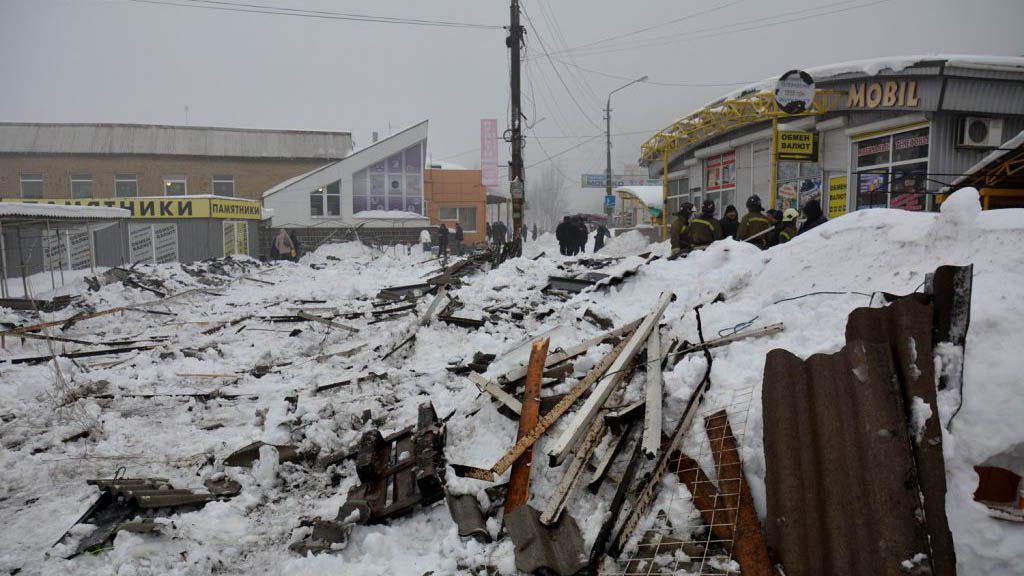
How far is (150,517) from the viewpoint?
3760mm

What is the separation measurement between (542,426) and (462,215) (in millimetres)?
35537

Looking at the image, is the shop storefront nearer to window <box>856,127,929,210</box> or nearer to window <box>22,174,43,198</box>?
window <box>856,127,929,210</box>

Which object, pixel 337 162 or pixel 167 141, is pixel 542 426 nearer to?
pixel 337 162

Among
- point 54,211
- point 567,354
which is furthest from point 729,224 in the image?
point 54,211

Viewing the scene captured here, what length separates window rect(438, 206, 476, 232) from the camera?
38.6 metres

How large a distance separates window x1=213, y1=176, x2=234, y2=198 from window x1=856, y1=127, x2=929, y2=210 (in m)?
38.1

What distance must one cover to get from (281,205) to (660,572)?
32.2 meters


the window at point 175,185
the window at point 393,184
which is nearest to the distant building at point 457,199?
the window at point 393,184

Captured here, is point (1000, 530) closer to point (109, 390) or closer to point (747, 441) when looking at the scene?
point (747, 441)

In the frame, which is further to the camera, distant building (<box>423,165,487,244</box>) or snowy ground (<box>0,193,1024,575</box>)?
distant building (<box>423,165,487,244</box>)

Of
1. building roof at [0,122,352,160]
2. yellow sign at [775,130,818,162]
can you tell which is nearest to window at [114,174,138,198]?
building roof at [0,122,352,160]

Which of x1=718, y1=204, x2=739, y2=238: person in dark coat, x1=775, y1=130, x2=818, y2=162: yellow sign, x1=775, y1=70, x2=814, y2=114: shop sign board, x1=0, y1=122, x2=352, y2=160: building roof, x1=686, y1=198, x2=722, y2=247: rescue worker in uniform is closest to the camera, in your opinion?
x1=686, y1=198, x2=722, y2=247: rescue worker in uniform

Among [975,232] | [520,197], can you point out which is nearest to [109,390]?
[975,232]

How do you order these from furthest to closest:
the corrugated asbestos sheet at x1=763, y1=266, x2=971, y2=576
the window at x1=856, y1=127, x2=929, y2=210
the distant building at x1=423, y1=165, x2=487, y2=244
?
the distant building at x1=423, y1=165, x2=487, y2=244 → the window at x1=856, y1=127, x2=929, y2=210 → the corrugated asbestos sheet at x1=763, y1=266, x2=971, y2=576
